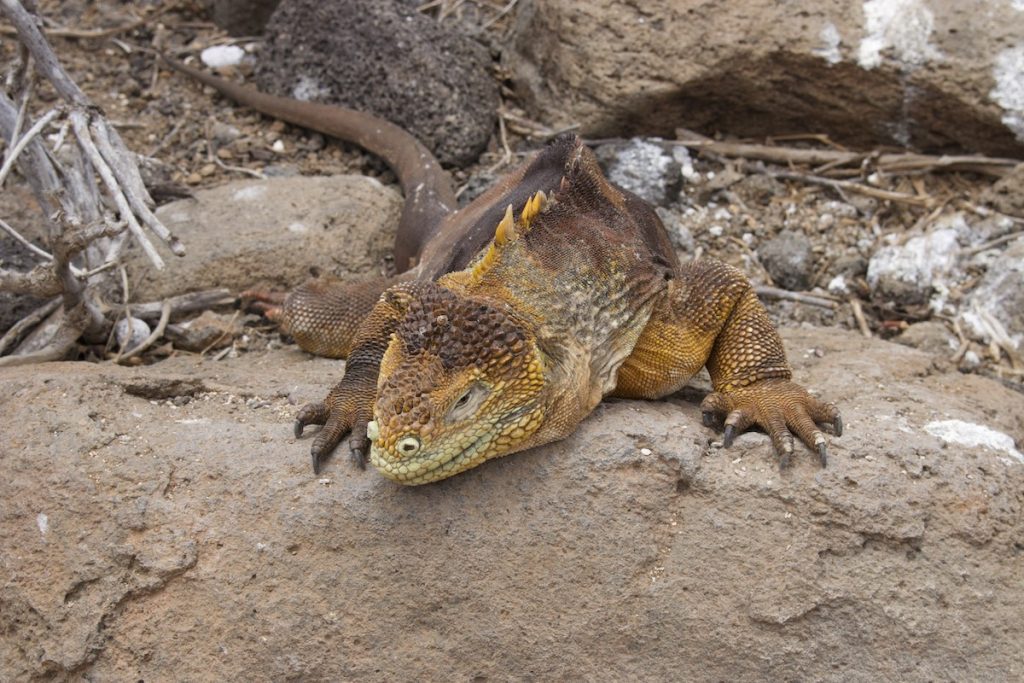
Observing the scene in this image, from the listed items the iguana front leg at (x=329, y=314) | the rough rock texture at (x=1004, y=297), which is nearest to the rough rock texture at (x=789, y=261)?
the rough rock texture at (x=1004, y=297)

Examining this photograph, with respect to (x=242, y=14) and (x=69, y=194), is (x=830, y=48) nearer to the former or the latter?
(x=242, y=14)

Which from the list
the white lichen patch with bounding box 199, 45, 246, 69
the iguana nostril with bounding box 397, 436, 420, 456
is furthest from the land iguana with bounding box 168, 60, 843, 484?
the white lichen patch with bounding box 199, 45, 246, 69

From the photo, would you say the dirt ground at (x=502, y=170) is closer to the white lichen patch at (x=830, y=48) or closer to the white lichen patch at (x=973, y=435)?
the white lichen patch at (x=830, y=48)

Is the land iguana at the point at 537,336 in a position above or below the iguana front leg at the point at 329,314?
above

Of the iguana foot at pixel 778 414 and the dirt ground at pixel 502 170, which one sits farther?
the dirt ground at pixel 502 170

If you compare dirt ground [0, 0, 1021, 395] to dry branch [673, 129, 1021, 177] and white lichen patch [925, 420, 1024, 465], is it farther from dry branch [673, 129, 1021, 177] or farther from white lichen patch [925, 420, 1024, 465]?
white lichen patch [925, 420, 1024, 465]

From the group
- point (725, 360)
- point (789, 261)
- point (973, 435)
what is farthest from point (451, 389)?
point (789, 261)
